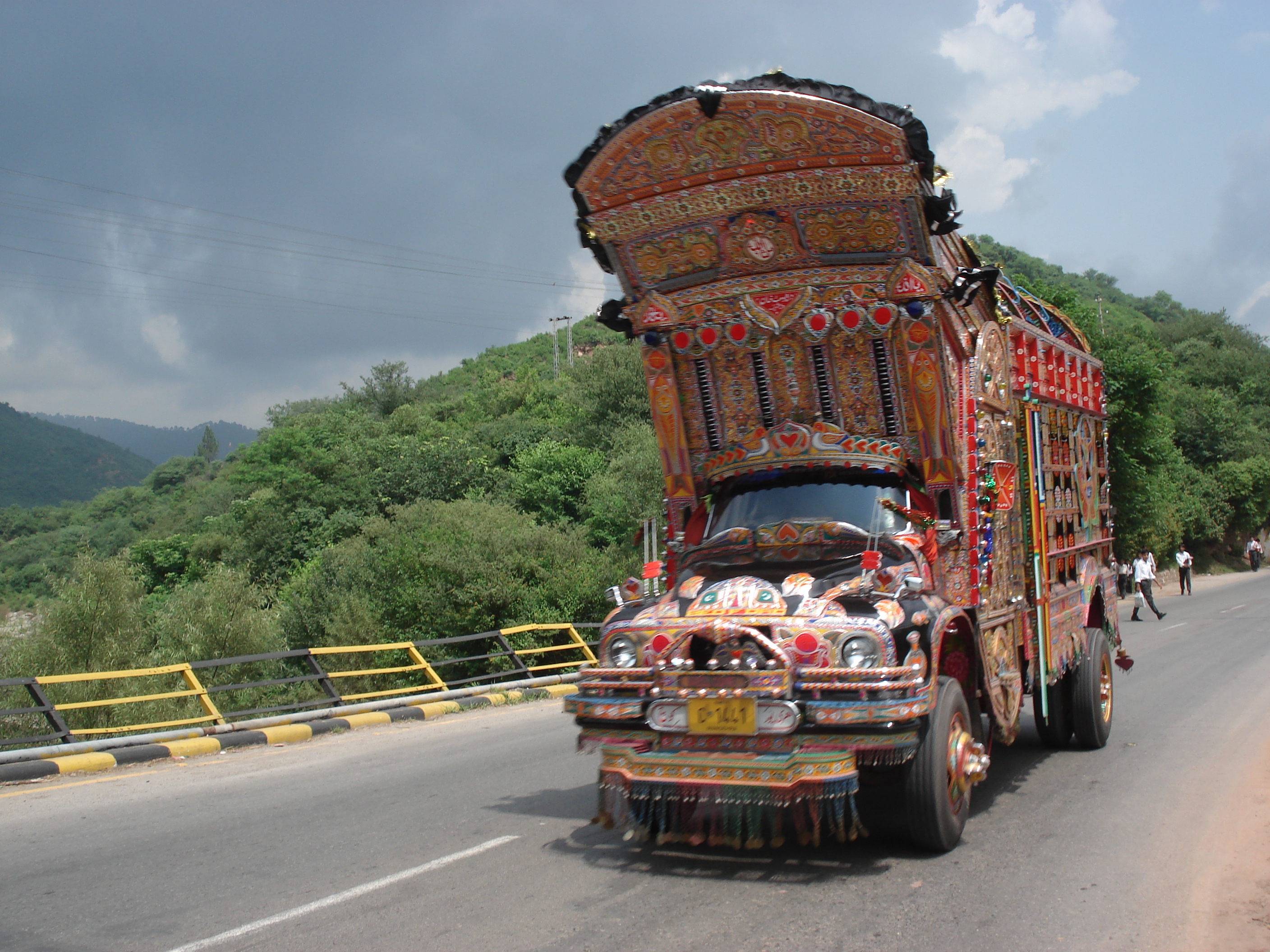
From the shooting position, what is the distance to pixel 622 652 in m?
6.08

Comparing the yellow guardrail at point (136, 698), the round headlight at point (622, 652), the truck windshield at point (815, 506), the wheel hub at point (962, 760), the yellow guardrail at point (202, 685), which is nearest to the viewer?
the wheel hub at point (962, 760)

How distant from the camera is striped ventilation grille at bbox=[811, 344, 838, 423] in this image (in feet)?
23.5

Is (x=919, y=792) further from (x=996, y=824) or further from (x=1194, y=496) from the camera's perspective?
(x=1194, y=496)

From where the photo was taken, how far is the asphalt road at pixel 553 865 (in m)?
4.90

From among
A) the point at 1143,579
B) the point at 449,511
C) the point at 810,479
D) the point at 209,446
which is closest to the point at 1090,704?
the point at 810,479

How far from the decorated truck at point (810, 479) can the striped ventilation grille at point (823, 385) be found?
0.05ft

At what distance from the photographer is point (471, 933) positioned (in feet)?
16.0

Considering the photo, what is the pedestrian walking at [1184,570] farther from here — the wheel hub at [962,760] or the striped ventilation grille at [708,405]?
the wheel hub at [962,760]

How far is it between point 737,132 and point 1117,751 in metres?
6.62

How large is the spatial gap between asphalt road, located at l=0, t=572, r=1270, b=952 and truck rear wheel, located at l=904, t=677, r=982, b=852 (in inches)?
7.5

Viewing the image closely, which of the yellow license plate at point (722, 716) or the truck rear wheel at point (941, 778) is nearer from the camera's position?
the yellow license plate at point (722, 716)

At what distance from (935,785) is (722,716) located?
126 centimetres

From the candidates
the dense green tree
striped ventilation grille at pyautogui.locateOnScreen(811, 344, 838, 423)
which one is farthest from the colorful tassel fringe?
the dense green tree

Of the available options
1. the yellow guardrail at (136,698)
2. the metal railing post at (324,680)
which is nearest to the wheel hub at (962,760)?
the yellow guardrail at (136,698)
